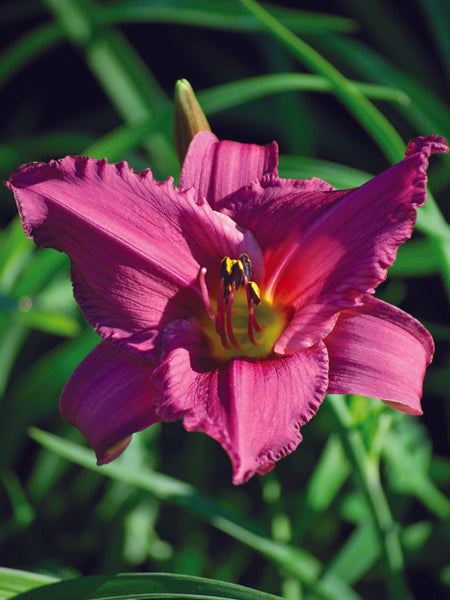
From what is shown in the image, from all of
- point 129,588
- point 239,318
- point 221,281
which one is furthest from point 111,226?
point 129,588

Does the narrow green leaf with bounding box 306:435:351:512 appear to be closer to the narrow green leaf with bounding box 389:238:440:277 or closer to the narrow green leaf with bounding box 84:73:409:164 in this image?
the narrow green leaf with bounding box 389:238:440:277

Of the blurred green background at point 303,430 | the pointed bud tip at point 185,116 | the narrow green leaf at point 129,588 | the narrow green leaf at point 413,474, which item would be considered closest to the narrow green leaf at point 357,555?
the blurred green background at point 303,430

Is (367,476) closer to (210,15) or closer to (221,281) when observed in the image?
(221,281)

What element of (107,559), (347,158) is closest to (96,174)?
(107,559)

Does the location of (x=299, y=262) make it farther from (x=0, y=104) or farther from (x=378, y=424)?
(x=0, y=104)

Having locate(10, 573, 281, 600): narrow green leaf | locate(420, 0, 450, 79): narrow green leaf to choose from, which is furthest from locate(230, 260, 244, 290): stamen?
locate(420, 0, 450, 79): narrow green leaf

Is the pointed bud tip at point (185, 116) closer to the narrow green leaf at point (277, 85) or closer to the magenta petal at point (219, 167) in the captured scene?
the magenta petal at point (219, 167)
